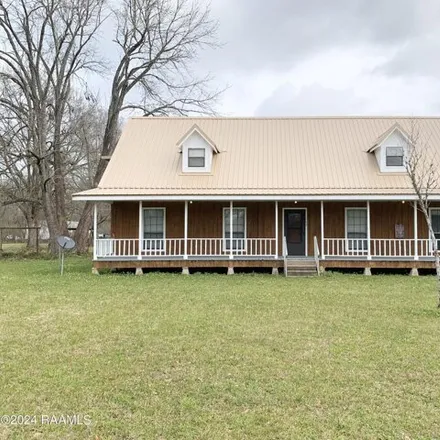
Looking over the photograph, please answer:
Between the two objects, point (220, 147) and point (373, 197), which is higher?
point (220, 147)

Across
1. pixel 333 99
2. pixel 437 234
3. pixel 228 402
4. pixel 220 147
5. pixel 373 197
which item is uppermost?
pixel 333 99

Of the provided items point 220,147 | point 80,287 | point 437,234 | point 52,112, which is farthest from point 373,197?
point 52,112

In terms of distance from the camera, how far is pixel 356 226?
16.7m

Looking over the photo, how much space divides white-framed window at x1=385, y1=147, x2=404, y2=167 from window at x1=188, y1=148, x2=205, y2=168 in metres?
7.17

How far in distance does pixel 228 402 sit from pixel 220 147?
49.5 ft

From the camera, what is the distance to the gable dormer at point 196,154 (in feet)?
56.0

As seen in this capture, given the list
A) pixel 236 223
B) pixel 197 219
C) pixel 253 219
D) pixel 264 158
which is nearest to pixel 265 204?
pixel 253 219

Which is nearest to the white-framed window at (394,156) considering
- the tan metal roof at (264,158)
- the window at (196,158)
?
the tan metal roof at (264,158)

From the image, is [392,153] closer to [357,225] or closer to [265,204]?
[357,225]

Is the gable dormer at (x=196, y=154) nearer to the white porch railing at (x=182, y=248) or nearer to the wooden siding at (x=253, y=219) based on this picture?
the wooden siding at (x=253, y=219)

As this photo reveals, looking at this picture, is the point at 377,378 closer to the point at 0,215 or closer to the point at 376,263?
the point at 376,263

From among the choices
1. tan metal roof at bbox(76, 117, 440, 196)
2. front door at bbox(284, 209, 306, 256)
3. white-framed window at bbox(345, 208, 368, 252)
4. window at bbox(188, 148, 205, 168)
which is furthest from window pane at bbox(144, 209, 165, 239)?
white-framed window at bbox(345, 208, 368, 252)

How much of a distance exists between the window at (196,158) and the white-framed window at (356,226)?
600 cm

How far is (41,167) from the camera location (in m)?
23.1
